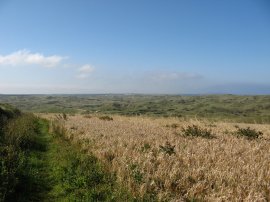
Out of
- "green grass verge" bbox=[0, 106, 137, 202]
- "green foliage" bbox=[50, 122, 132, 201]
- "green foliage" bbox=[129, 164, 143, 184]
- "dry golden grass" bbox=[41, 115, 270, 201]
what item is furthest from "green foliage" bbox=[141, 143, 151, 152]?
"green foliage" bbox=[129, 164, 143, 184]

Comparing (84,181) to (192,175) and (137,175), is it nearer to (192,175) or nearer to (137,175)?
(137,175)

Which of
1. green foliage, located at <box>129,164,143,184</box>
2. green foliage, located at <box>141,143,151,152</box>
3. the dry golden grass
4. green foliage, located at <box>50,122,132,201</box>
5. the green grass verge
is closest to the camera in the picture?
the dry golden grass

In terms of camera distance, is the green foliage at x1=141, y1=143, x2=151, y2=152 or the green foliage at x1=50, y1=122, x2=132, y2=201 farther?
the green foliage at x1=141, y1=143, x2=151, y2=152

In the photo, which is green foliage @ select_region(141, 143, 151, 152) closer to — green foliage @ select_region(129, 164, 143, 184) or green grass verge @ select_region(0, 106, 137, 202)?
green grass verge @ select_region(0, 106, 137, 202)

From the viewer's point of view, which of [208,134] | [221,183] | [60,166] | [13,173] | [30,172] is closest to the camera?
[221,183]

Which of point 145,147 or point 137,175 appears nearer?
point 137,175

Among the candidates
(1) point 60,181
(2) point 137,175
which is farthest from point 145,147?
(2) point 137,175

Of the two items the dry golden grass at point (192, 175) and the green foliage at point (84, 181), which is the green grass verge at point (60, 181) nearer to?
the green foliage at point (84, 181)

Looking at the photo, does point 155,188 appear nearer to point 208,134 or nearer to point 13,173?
point 13,173

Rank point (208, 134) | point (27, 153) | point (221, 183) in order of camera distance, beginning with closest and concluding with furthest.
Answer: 1. point (221, 183)
2. point (27, 153)
3. point (208, 134)

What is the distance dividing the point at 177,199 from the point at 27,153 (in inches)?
375

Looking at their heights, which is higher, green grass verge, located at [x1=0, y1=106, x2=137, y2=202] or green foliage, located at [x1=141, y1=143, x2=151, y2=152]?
green foliage, located at [x1=141, y1=143, x2=151, y2=152]

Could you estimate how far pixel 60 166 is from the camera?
11.9 metres

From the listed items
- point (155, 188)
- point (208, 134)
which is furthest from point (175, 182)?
point (208, 134)
